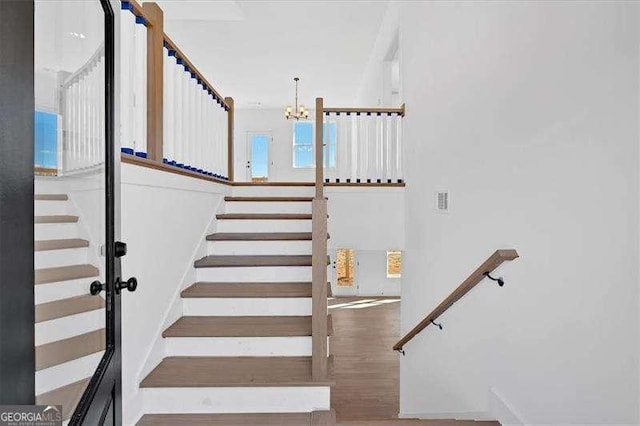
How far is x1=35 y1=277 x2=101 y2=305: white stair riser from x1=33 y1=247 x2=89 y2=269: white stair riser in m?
0.05

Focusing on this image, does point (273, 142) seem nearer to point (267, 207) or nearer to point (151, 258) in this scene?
point (267, 207)

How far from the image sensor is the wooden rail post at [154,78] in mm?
2357

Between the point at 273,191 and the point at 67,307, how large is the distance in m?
3.81

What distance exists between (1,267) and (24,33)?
1.23 feet

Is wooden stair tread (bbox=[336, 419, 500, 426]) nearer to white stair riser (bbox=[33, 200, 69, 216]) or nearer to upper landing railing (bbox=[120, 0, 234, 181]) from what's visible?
white stair riser (bbox=[33, 200, 69, 216])

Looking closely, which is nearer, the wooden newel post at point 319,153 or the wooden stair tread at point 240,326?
the wooden stair tread at point 240,326

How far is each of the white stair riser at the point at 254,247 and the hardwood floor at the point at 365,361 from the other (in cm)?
109

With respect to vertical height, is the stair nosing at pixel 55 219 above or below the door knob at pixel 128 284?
above

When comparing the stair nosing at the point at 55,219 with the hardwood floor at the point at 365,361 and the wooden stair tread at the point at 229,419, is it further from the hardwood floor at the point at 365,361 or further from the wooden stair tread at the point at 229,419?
the hardwood floor at the point at 365,361

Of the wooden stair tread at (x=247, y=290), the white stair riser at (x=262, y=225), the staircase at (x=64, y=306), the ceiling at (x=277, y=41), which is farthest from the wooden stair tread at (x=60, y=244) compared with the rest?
the ceiling at (x=277, y=41)

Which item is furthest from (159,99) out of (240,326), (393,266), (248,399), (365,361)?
(393,266)

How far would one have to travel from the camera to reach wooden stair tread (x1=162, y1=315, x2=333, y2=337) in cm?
250

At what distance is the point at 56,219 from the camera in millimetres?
957

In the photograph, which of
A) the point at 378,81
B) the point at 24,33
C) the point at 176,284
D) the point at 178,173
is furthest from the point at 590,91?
the point at 378,81
